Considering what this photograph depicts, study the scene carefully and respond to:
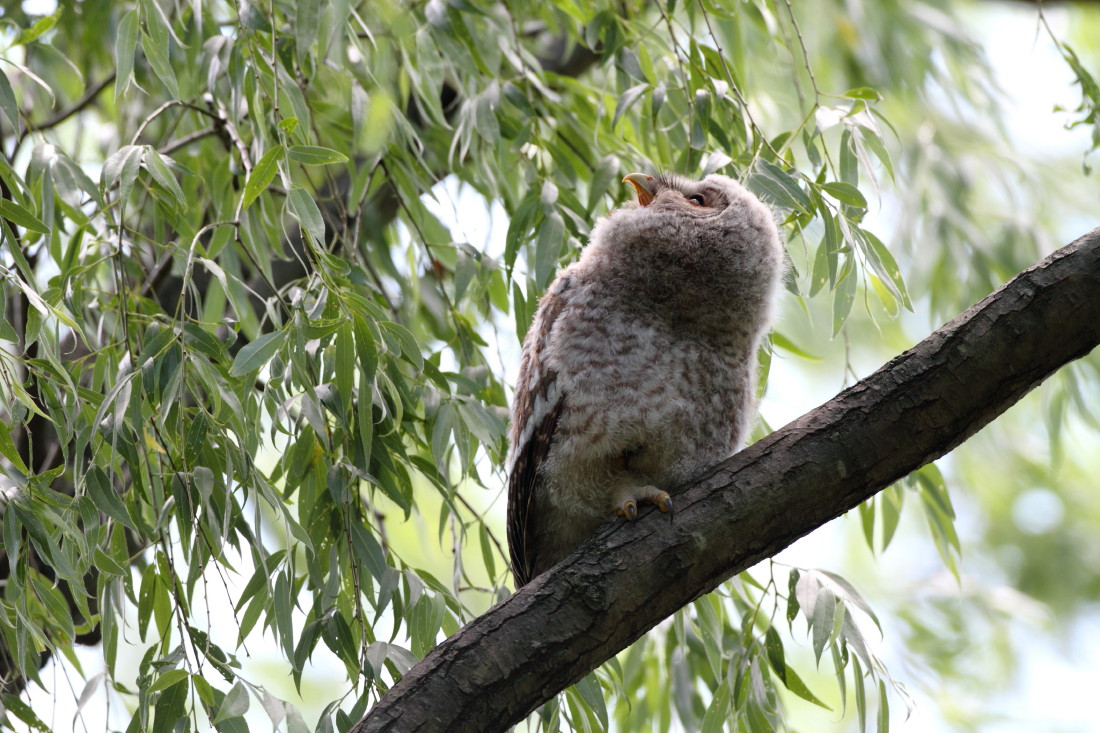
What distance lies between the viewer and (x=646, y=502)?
182 cm

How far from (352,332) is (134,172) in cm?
45

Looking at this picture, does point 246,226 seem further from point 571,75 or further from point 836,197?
point 571,75

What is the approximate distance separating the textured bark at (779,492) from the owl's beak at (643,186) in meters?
0.70

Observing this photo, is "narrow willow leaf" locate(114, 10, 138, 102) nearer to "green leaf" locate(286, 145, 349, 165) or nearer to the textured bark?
"green leaf" locate(286, 145, 349, 165)

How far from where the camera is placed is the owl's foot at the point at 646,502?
69.6 inches

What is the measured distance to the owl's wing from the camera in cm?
205

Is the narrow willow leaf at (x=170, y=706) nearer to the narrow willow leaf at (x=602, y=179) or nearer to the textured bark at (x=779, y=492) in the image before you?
the textured bark at (x=779, y=492)

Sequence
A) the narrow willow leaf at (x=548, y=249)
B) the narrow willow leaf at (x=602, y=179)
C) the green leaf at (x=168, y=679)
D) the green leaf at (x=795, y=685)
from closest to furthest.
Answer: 1. the green leaf at (x=168, y=679)
2. the green leaf at (x=795, y=685)
3. the narrow willow leaf at (x=548, y=249)
4. the narrow willow leaf at (x=602, y=179)

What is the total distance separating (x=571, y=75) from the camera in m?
3.36

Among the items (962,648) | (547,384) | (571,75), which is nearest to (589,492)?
(547,384)

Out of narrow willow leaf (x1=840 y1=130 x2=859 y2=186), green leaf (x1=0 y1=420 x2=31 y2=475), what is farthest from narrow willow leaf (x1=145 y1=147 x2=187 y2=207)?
narrow willow leaf (x1=840 y1=130 x2=859 y2=186)

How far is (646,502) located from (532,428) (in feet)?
1.12

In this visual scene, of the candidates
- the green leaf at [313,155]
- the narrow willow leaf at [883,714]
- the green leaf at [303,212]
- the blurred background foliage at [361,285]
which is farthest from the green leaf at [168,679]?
the narrow willow leaf at [883,714]

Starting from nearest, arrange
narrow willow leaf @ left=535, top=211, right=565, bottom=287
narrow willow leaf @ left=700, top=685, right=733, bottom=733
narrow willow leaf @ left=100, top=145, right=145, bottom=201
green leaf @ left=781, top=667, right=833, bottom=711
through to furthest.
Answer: narrow willow leaf @ left=100, top=145, right=145, bottom=201, narrow willow leaf @ left=700, top=685, right=733, bottom=733, green leaf @ left=781, top=667, right=833, bottom=711, narrow willow leaf @ left=535, top=211, right=565, bottom=287
